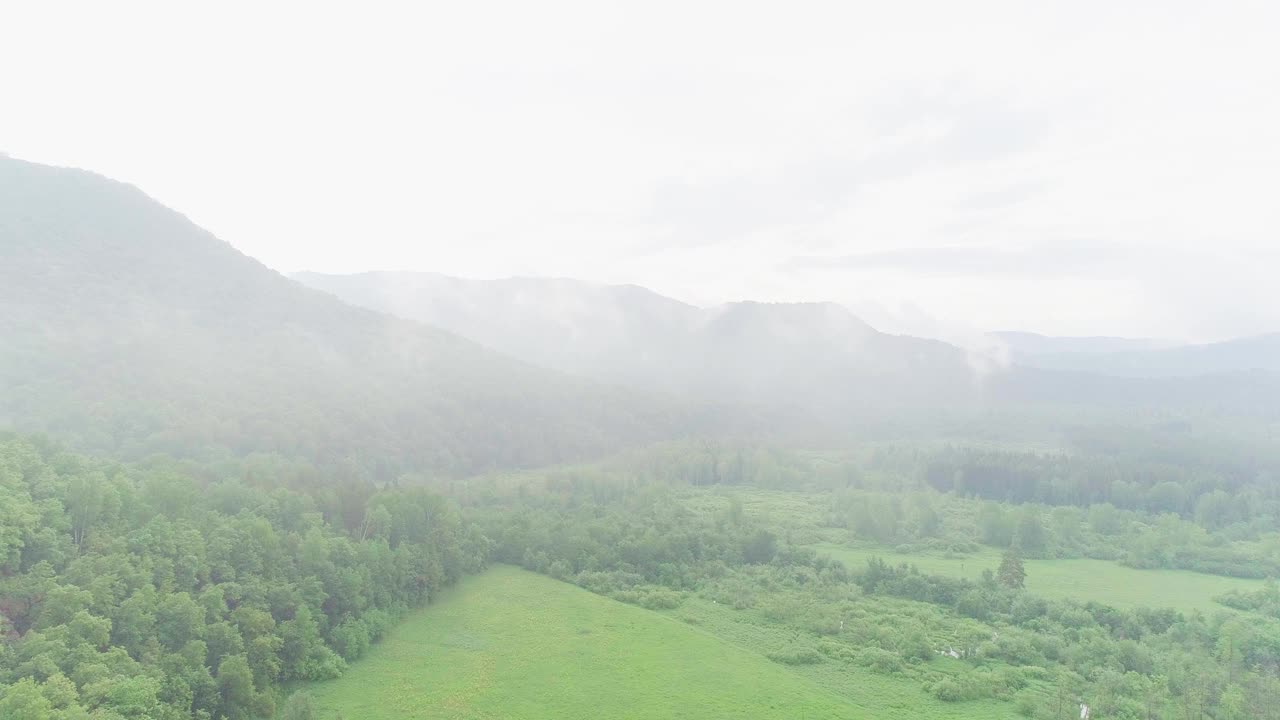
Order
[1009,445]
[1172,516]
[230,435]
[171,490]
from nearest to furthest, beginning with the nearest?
[171,490] → [230,435] → [1172,516] → [1009,445]

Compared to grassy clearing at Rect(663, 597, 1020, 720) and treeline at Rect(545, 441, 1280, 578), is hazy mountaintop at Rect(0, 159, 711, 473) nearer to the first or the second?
treeline at Rect(545, 441, 1280, 578)

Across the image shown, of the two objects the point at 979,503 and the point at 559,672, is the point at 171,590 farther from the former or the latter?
the point at 979,503

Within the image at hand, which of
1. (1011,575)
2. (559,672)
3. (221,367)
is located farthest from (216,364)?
(1011,575)

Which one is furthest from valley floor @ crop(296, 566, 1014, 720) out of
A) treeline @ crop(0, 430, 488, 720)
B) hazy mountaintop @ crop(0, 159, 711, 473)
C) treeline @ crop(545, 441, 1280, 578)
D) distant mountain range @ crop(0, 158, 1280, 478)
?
hazy mountaintop @ crop(0, 159, 711, 473)

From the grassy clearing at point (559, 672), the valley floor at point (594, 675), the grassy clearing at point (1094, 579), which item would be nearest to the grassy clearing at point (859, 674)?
the valley floor at point (594, 675)

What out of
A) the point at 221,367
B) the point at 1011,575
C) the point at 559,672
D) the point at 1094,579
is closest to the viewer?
the point at 559,672

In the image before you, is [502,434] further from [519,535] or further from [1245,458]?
[1245,458]

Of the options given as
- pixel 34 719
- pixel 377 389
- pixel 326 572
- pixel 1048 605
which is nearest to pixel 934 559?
pixel 1048 605
